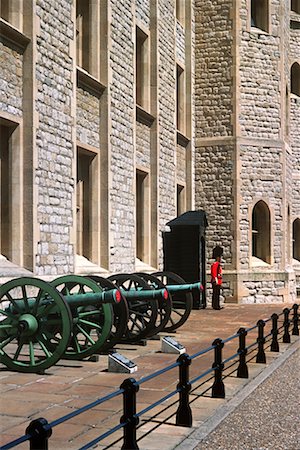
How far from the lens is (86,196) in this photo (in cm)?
1509

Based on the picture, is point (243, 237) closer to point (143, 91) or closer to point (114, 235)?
point (143, 91)

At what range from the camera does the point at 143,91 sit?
61.9 ft

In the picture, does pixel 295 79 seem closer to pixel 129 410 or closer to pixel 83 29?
pixel 83 29

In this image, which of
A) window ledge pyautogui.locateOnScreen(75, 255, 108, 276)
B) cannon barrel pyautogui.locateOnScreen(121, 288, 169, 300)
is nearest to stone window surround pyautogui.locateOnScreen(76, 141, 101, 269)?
window ledge pyautogui.locateOnScreen(75, 255, 108, 276)

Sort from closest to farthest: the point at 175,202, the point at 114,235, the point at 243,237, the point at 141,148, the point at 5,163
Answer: the point at 5,163, the point at 114,235, the point at 141,148, the point at 175,202, the point at 243,237

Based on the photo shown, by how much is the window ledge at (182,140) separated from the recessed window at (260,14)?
14.8 ft

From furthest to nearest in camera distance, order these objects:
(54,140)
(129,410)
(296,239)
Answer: (296,239) → (54,140) → (129,410)

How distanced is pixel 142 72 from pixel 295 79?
11719 mm

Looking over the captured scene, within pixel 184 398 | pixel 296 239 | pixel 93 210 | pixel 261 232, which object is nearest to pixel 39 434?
pixel 184 398

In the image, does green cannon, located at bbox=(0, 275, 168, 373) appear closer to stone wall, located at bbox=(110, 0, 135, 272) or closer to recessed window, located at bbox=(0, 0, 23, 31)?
recessed window, located at bbox=(0, 0, 23, 31)

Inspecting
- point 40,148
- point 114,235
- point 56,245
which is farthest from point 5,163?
point 114,235

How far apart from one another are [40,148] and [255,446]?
7.72 metres

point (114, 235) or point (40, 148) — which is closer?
point (40, 148)

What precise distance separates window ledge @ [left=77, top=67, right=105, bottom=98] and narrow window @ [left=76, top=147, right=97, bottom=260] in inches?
50.3
